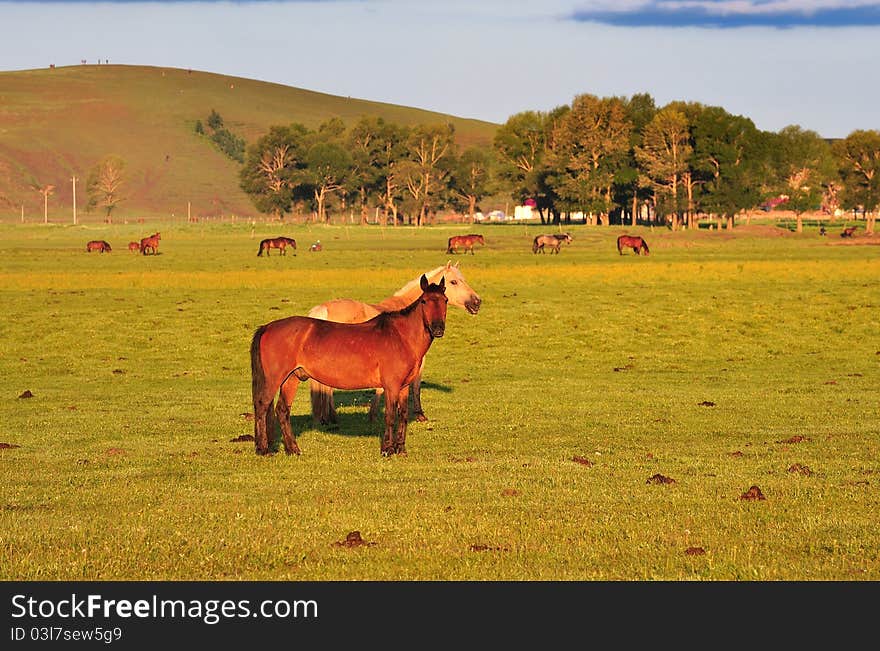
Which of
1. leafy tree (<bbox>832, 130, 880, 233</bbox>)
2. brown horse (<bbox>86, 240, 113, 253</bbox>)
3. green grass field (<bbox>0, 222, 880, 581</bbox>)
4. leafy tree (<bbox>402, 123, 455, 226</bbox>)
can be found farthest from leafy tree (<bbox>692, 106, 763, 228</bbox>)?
green grass field (<bbox>0, 222, 880, 581</bbox>)

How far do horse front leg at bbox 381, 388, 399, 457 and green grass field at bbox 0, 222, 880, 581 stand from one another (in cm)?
34

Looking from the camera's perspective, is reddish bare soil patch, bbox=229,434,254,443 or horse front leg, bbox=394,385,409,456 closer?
horse front leg, bbox=394,385,409,456

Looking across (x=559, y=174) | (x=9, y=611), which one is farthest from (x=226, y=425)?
(x=559, y=174)

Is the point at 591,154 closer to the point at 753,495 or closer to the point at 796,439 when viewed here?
the point at 796,439

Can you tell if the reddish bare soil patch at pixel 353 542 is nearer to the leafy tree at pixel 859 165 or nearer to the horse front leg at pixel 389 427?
the horse front leg at pixel 389 427

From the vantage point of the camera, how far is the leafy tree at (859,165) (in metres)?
163

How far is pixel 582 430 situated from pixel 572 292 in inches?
1191

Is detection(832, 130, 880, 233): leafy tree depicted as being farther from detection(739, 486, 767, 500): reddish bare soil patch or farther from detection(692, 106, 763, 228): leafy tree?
detection(739, 486, 767, 500): reddish bare soil patch

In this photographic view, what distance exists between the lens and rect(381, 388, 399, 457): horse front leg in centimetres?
1584

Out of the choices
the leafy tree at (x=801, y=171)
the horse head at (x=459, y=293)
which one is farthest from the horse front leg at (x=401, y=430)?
the leafy tree at (x=801, y=171)

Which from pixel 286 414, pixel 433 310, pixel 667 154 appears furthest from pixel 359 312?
pixel 667 154

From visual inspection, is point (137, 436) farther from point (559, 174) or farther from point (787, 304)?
point (559, 174)

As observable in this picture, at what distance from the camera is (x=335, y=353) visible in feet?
52.3

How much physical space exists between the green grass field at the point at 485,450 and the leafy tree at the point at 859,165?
412 feet
